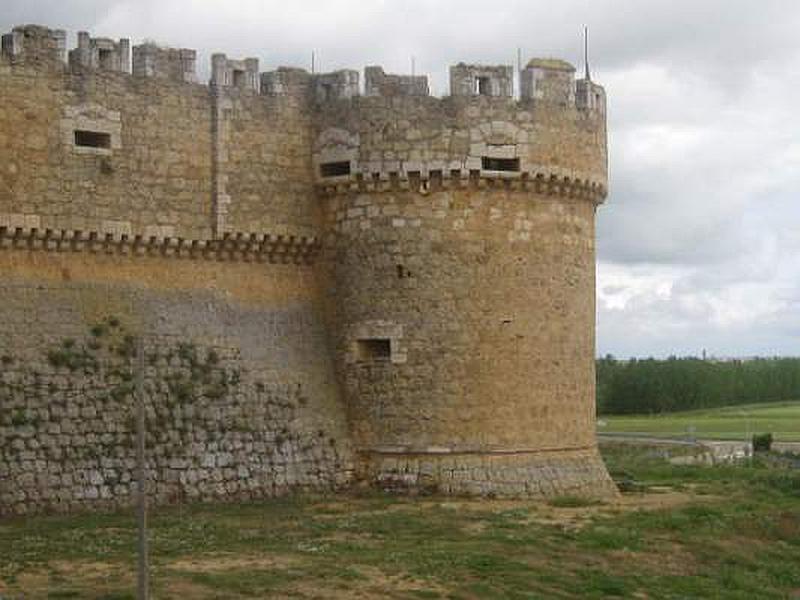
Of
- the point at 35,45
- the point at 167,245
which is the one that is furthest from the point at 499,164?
the point at 35,45

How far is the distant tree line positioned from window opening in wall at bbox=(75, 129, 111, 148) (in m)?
65.5

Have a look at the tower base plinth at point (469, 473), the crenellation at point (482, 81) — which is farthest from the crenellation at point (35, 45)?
the tower base plinth at point (469, 473)

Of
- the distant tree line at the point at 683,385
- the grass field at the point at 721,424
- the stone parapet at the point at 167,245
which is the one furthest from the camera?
the distant tree line at the point at 683,385

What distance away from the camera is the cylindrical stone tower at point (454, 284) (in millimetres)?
21766

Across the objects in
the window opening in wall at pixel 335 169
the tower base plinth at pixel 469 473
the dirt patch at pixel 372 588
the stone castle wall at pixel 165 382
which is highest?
the window opening in wall at pixel 335 169

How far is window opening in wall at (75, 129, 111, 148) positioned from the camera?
66.2 ft

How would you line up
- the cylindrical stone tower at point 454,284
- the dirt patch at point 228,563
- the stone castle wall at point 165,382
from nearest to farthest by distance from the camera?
the dirt patch at point 228,563 → the stone castle wall at point 165,382 → the cylindrical stone tower at point 454,284

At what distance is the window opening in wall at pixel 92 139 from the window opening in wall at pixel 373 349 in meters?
4.90

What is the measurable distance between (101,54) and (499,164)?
6.21 metres

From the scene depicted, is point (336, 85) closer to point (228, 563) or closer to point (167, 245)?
point (167, 245)

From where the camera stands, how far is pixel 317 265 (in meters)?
22.8

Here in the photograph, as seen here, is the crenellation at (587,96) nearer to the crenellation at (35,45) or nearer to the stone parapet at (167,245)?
the stone parapet at (167,245)

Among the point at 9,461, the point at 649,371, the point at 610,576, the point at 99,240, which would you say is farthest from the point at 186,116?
the point at 649,371

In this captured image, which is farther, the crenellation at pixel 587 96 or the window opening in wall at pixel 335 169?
the crenellation at pixel 587 96
